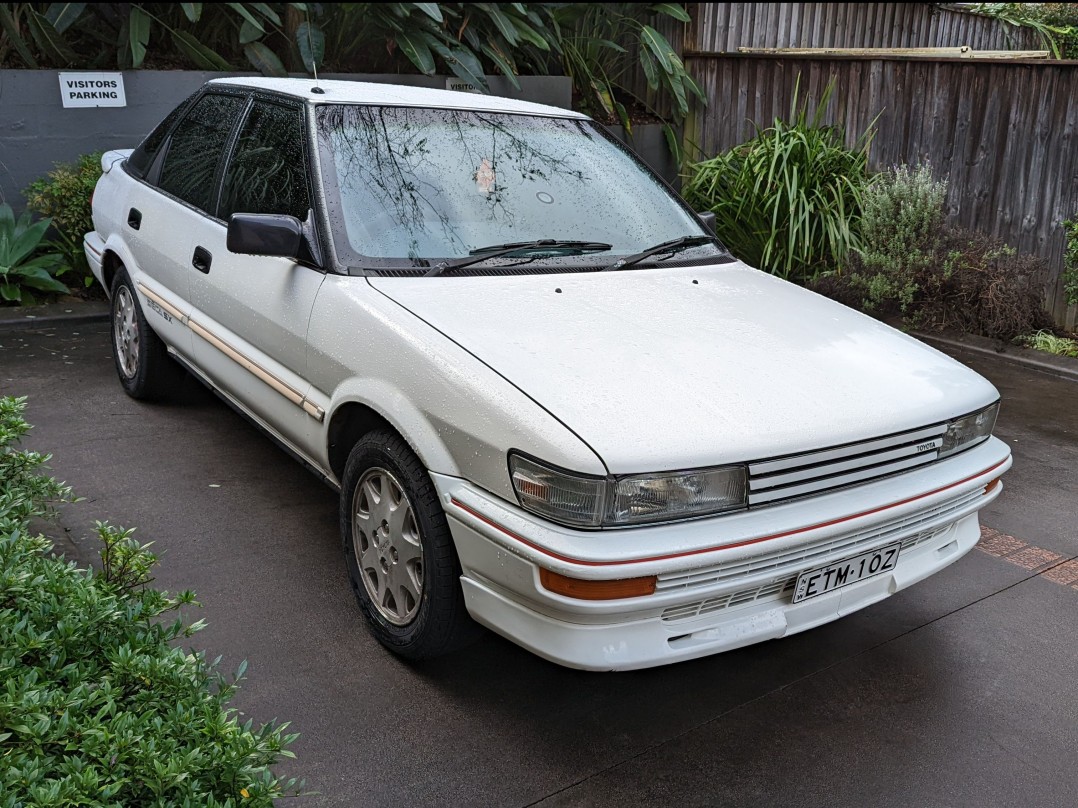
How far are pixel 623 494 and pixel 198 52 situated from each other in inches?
289

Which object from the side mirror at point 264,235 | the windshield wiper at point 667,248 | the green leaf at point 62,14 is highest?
the green leaf at point 62,14

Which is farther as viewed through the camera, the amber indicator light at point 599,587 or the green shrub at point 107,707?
the amber indicator light at point 599,587

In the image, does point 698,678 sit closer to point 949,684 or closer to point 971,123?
point 949,684

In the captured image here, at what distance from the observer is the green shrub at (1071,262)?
7.08 m

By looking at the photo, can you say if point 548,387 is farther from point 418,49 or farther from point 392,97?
point 418,49

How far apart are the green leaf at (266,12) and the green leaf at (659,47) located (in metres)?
3.53

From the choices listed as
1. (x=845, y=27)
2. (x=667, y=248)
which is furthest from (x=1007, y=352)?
(x=845, y=27)

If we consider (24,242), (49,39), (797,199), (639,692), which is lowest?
(639,692)

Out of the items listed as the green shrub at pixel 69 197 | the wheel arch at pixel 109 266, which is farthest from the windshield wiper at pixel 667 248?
the green shrub at pixel 69 197

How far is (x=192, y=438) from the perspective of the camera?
5.31m

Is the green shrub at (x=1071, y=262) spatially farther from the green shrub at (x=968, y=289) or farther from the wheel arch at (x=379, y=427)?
the wheel arch at (x=379, y=427)

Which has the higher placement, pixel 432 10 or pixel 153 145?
pixel 432 10

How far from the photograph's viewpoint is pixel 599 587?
266 cm

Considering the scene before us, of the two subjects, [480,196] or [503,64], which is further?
[503,64]
